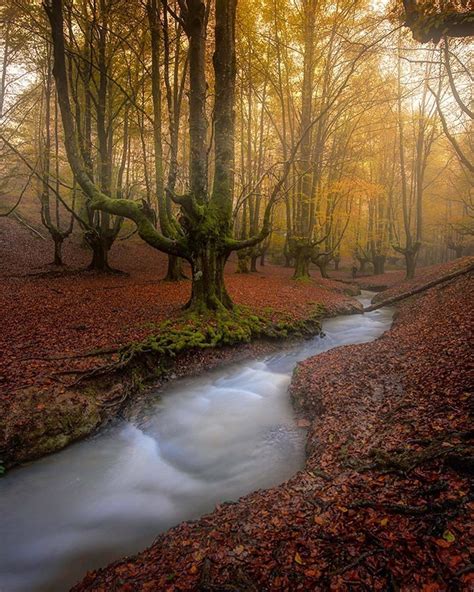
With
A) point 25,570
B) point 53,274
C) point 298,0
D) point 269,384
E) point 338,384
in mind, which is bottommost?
point 25,570

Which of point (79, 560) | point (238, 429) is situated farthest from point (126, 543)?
point (238, 429)

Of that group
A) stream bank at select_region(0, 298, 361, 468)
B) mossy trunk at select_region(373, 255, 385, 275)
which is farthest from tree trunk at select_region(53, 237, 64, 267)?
mossy trunk at select_region(373, 255, 385, 275)

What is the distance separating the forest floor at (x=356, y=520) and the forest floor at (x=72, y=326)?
2.64m

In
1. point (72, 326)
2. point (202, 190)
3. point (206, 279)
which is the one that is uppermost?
point (202, 190)

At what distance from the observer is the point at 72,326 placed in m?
8.16

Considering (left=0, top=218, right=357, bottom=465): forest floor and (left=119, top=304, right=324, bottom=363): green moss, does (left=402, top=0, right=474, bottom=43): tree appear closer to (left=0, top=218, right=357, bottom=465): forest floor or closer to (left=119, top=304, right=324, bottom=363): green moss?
(left=119, top=304, right=324, bottom=363): green moss

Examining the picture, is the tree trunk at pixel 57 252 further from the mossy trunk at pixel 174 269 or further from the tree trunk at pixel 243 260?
the tree trunk at pixel 243 260

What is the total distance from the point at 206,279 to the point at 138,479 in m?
5.29

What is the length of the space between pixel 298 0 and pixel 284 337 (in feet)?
49.4

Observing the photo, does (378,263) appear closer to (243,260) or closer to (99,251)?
(243,260)

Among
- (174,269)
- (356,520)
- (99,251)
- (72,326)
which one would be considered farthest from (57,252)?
(356,520)

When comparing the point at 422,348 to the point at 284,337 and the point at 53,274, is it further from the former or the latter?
the point at 53,274

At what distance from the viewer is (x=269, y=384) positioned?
7637 millimetres

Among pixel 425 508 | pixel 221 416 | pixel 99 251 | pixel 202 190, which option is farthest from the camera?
pixel 99 251
